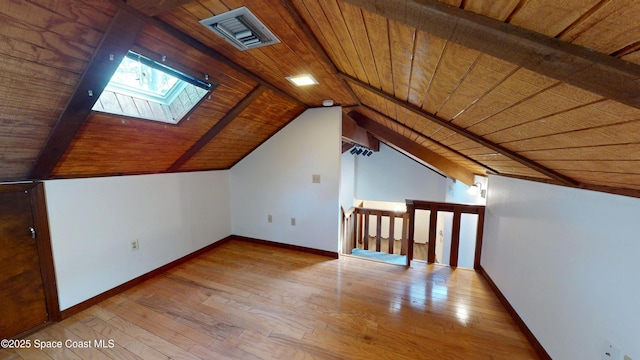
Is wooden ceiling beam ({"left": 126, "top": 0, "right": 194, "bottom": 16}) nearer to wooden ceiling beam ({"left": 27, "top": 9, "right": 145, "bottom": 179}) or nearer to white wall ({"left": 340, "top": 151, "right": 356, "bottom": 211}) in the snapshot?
wooden ceiling beam ({"left": 27, "top": 9, "right": 145, "bottom": 179})

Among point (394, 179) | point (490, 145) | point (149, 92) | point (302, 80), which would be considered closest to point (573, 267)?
point (490, 145)

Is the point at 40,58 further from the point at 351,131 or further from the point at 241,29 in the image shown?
the point at 351,131

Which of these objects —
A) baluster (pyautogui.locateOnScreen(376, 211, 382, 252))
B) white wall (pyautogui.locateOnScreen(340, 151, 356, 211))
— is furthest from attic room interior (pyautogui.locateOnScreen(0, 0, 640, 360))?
white wall (pyautogui.locateOnScreen(340, 151, 356, 211))

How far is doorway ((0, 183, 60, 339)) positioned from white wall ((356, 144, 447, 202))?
19.5ft

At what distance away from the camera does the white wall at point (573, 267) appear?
3.51ft

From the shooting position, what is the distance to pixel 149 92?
1834mm

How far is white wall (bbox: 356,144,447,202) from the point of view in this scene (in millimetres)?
6031

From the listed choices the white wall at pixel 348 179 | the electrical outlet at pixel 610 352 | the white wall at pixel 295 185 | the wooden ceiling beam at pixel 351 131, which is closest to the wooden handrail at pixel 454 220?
the white wall at pixel 295 185

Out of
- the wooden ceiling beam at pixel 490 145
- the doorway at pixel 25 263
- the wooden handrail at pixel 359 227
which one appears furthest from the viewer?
the wooden handrail at pixel 359 227

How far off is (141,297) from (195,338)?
92cm

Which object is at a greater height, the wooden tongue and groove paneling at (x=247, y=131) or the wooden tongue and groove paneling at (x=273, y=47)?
the wooden tongue and groove paneling at (x=273, y=47)

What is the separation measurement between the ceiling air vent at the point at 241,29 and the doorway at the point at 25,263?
1.91 m

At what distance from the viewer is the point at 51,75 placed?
3.84 ft

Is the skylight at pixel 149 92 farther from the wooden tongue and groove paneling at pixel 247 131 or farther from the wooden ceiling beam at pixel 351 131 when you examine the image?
the wooden ceiling beam at pixel 351 131
